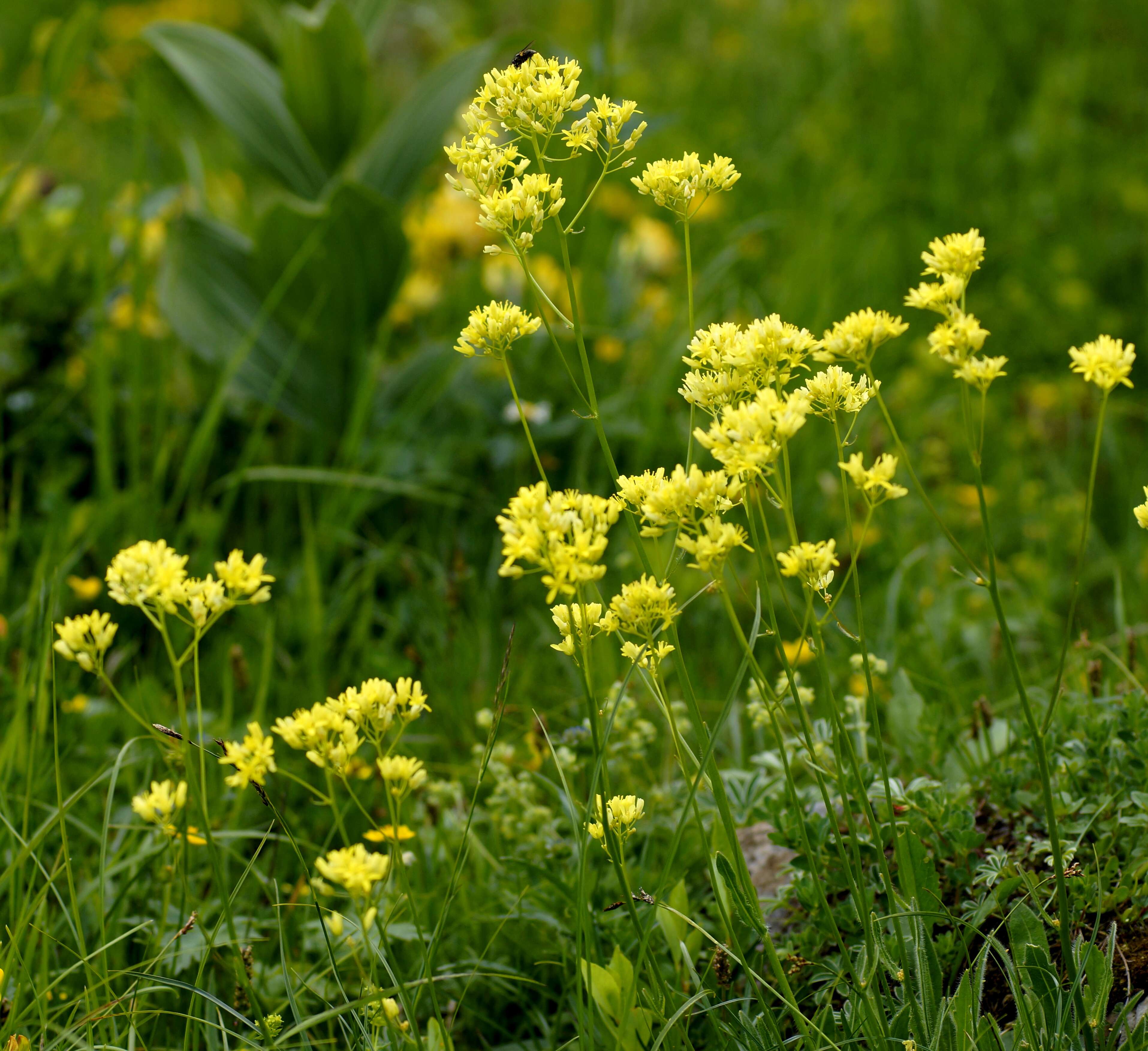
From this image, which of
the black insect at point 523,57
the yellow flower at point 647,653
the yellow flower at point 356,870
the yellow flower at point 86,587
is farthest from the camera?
the yellow flower at point 86,587

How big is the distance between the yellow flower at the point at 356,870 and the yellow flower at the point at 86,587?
4.10 feet

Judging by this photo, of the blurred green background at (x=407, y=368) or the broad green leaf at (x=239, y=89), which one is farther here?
the broad green leaf at (x=239, y=89)

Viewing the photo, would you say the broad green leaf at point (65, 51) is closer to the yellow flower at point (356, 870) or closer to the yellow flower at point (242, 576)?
the yellow flower at point (242, 576)

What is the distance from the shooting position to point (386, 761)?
906 mm

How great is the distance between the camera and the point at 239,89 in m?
2.40

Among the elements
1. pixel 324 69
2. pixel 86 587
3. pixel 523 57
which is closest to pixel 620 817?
pixel 523 57

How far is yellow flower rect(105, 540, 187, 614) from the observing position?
0.90m

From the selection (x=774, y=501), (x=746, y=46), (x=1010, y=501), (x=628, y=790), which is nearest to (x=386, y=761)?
(x=774, y=501)

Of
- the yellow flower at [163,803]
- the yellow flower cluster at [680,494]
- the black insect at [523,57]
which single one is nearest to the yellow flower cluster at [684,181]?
the black insect at [523,57]

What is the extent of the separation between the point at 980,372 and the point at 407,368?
1826 mm

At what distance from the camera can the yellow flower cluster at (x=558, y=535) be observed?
2.65 ft

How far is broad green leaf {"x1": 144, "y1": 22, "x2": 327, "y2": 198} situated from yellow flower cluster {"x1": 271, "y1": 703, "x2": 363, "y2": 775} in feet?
6.10

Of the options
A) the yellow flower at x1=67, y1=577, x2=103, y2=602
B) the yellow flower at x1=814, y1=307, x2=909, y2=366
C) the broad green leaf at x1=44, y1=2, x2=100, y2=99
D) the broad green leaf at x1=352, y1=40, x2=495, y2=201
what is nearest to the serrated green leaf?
the yellow flower at x1=814, y1=307, x2=909, y2=366

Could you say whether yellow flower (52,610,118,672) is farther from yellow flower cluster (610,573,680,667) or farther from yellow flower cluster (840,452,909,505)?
yellow flower cluster (840,452,909,505)
